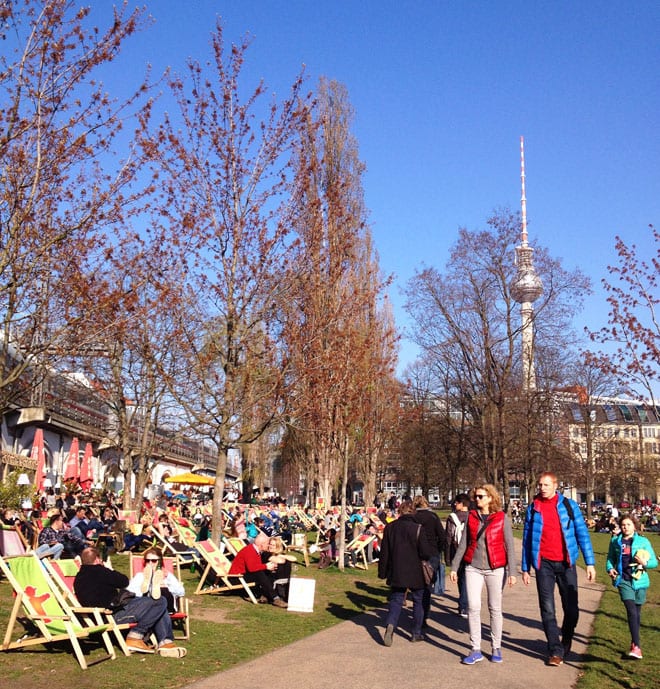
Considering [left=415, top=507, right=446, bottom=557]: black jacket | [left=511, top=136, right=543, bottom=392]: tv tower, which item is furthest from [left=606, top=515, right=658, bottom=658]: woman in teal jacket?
[left=511, top=136, right=543, bottom=392]: tv tower

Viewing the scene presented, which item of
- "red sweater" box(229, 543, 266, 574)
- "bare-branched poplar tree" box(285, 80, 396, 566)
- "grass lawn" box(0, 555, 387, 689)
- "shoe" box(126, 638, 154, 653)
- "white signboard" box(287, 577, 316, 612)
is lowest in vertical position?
"grass lawn" box(0, 555, 387, 689)

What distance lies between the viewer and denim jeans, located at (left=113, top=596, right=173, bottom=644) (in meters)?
8.10

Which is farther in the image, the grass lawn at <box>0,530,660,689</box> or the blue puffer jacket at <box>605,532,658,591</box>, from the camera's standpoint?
the blue puffer jacket at <box>605,532,658,591</box>

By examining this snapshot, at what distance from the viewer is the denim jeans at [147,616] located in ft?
26.6

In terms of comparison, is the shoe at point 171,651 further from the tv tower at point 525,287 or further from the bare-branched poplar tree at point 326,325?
the tv tower at point 525,287

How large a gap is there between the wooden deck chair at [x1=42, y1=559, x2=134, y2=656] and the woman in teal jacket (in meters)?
4.80

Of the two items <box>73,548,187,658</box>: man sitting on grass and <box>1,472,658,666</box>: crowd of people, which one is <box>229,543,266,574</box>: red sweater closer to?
<box>1,472,658,666</box>: crowd of people

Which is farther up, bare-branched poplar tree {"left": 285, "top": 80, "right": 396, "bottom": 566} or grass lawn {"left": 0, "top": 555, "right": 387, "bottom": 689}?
bare-branched poplar tree {"left": 285, "top": 80, "right": 396, "bottom": 566}

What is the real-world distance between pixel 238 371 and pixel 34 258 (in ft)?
16.6

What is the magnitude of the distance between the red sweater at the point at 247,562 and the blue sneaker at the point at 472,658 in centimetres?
489

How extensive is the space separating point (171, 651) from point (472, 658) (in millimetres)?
2876

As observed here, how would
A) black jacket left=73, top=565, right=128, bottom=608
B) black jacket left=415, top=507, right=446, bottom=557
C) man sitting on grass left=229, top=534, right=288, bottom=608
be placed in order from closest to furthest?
black jacket left=73, top=565, right=128, bottom=608 → black jacket left=415, top=507, right=446, bottom=557 → man sitting on grass left=229, top=534, right=288, bottom=608

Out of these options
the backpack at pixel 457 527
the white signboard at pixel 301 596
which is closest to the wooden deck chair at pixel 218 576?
the white signboard at pixel 301 596

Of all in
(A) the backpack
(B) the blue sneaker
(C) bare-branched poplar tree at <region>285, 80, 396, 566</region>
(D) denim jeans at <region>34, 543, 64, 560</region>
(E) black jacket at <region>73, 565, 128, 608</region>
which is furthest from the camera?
(C) bare-branched poplar tree at <region>285, 80, 396, 566</region>
